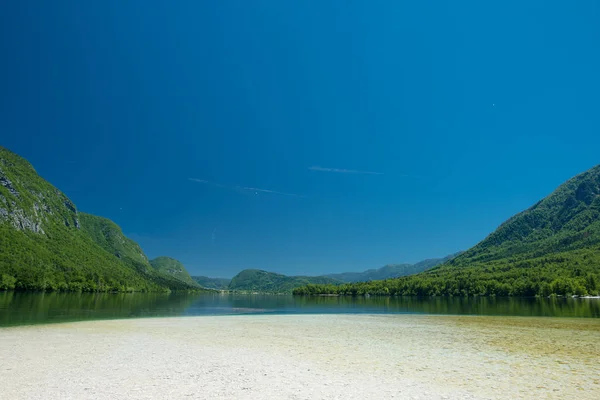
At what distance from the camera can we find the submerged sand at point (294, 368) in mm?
12820

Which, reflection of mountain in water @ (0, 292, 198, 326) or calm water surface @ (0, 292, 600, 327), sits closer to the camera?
reflection of mountain in water @ (0, 292, 198, 326)

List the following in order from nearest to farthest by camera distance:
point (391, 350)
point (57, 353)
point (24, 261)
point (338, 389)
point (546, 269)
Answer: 1. point (338, 389)
2. point (57, 353)
3. point (391, 350)
4. point (24, 261)
5. point (546, 269)

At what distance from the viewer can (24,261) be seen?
7111 inches

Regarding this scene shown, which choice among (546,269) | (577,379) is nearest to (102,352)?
(577,379)

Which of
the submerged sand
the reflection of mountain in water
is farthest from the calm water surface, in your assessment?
the submerged sand

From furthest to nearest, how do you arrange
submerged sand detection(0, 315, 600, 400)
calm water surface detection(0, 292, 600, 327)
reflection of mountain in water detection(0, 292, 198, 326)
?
calm water surface detection(0, 292, 600, 327) < reflection of mountain in water detection(0, 292, 198, 326) < submerged sand detection(0, 315, 600, 400)

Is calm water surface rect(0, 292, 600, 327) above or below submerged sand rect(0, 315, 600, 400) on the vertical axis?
below

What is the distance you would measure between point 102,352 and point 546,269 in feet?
749

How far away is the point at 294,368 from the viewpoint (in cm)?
1727

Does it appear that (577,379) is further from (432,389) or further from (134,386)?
(134,386)

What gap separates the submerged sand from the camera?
12.8 meters

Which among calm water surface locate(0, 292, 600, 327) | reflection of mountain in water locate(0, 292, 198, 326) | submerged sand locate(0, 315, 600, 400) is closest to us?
submerged sand locate(0, 315, 600, 400)

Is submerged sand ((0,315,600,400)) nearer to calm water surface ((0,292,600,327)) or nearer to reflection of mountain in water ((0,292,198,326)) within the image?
reflection of mountain in water ((0,292,198,326))

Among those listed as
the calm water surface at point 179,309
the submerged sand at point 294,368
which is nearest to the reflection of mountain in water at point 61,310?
the calm water surface at point 179,309
